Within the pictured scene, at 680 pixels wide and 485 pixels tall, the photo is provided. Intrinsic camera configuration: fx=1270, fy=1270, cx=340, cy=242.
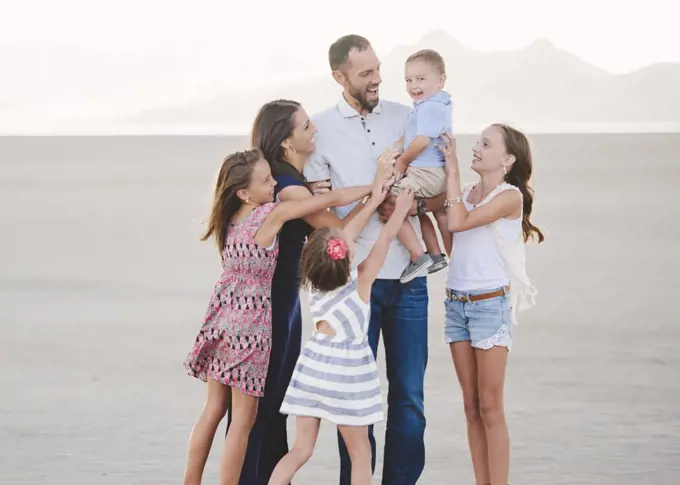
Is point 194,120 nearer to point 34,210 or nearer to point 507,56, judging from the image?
point 507,56

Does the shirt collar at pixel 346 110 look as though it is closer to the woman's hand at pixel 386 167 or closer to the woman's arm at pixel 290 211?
the woman's hand at pixel 386 167

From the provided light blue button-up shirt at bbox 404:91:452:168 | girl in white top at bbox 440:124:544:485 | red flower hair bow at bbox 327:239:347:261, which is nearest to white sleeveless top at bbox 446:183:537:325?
girl in white top at bbox 440:124:544:485

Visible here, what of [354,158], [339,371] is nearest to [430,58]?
[354,158]

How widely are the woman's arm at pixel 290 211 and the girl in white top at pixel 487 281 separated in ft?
1.62

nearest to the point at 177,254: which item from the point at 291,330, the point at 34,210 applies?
the point at 34,210

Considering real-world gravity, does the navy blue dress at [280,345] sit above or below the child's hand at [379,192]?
below

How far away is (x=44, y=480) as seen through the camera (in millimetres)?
5398

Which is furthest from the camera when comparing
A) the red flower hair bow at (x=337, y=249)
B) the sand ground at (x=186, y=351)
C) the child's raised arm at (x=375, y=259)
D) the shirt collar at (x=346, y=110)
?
the sand ground at (x=186, y=351)

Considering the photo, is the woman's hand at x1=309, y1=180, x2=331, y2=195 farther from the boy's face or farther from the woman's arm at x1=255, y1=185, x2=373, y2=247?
the boy's face

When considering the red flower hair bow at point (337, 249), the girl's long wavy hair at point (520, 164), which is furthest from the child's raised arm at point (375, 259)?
the girl's long wavy hair at point (520, 164)

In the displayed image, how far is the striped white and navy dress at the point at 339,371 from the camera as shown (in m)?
4.36

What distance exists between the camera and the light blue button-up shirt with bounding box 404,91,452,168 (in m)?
4.73

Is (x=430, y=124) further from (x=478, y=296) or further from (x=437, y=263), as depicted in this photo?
(x=478, y=296)

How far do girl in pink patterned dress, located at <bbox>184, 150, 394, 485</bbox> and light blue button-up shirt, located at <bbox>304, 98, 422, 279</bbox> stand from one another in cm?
18
